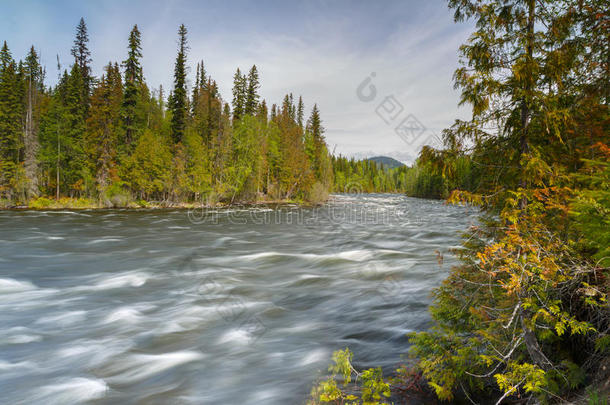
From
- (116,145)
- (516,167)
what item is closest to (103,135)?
(116,145)

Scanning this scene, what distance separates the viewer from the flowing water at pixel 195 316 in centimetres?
432

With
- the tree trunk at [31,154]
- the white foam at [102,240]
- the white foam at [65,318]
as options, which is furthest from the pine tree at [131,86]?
the white foam at [65,318]

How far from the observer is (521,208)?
463cm

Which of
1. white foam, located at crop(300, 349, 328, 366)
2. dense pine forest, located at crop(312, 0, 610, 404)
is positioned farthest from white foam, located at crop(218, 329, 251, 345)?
dense pine forest, located at crop(312, 0, 610, 404)

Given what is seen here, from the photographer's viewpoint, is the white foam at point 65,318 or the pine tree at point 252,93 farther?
the pine tree at point 252,93

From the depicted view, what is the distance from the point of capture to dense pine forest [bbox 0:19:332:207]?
3322cm

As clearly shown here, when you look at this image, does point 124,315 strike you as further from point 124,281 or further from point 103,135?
point 103,135

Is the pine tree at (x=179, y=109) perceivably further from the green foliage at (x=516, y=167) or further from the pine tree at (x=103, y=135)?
the green foliage at (x=516, y=167)

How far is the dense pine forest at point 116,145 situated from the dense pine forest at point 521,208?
35.7 m

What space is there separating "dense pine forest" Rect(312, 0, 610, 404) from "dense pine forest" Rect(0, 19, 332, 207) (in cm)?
3574

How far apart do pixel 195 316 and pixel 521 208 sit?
20.8 feet

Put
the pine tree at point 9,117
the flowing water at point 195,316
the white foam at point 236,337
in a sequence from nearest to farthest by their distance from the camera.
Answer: the flowing water at point 195,316
the white foam at point 236,337
the pine tree at point 9,117

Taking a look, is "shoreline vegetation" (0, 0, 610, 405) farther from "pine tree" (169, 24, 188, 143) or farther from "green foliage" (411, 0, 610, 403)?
→ "pine tree" (169, 24, 188, 143)

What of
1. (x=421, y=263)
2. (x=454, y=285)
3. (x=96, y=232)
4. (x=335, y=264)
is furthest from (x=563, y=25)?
(x=96, y=232)
